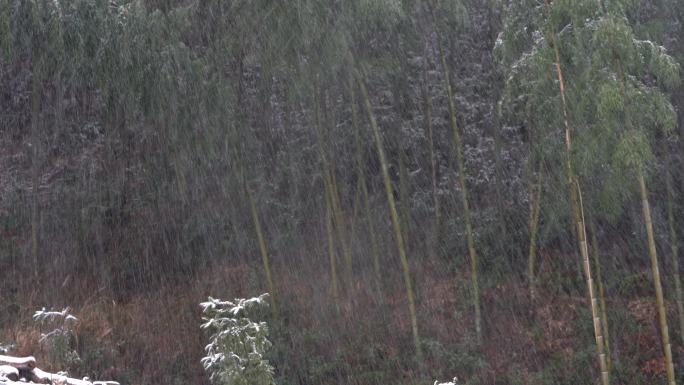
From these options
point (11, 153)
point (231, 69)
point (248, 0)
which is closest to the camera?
point (248, 0)

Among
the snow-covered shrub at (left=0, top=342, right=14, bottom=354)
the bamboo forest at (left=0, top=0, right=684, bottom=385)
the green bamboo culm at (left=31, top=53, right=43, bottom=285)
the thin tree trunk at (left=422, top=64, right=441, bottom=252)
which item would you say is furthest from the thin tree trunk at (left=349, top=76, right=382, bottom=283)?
the snow-covered shrub at (left=0, top=342, right=14, bottom=354)

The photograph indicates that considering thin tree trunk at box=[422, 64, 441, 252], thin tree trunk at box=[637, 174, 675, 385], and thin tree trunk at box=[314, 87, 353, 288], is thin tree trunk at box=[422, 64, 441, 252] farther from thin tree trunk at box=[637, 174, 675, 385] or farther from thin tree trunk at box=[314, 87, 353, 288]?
thin tree trunk at box=[637, 174, 675, 385]

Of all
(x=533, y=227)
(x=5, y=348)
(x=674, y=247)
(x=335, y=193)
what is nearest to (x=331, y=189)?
(x=335, y=193)

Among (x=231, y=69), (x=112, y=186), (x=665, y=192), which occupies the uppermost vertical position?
(x=231, y=69)

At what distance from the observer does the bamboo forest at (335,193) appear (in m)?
8.69

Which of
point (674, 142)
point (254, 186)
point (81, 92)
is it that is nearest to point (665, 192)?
point (674, 142)

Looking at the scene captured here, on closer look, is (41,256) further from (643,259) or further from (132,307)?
(643,259)

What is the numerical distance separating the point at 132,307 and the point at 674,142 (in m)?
6.59

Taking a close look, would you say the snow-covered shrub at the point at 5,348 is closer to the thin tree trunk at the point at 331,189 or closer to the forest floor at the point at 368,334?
the forest floor at the point at 368,334

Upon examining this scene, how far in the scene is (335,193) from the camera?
9992 millimetres

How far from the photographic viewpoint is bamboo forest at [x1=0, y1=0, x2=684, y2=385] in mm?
8688

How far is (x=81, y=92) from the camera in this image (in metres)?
11.1

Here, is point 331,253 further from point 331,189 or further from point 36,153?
point 36,153

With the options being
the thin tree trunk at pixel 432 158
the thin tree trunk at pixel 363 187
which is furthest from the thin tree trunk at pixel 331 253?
the thin tree trunk at pixel 432 158
